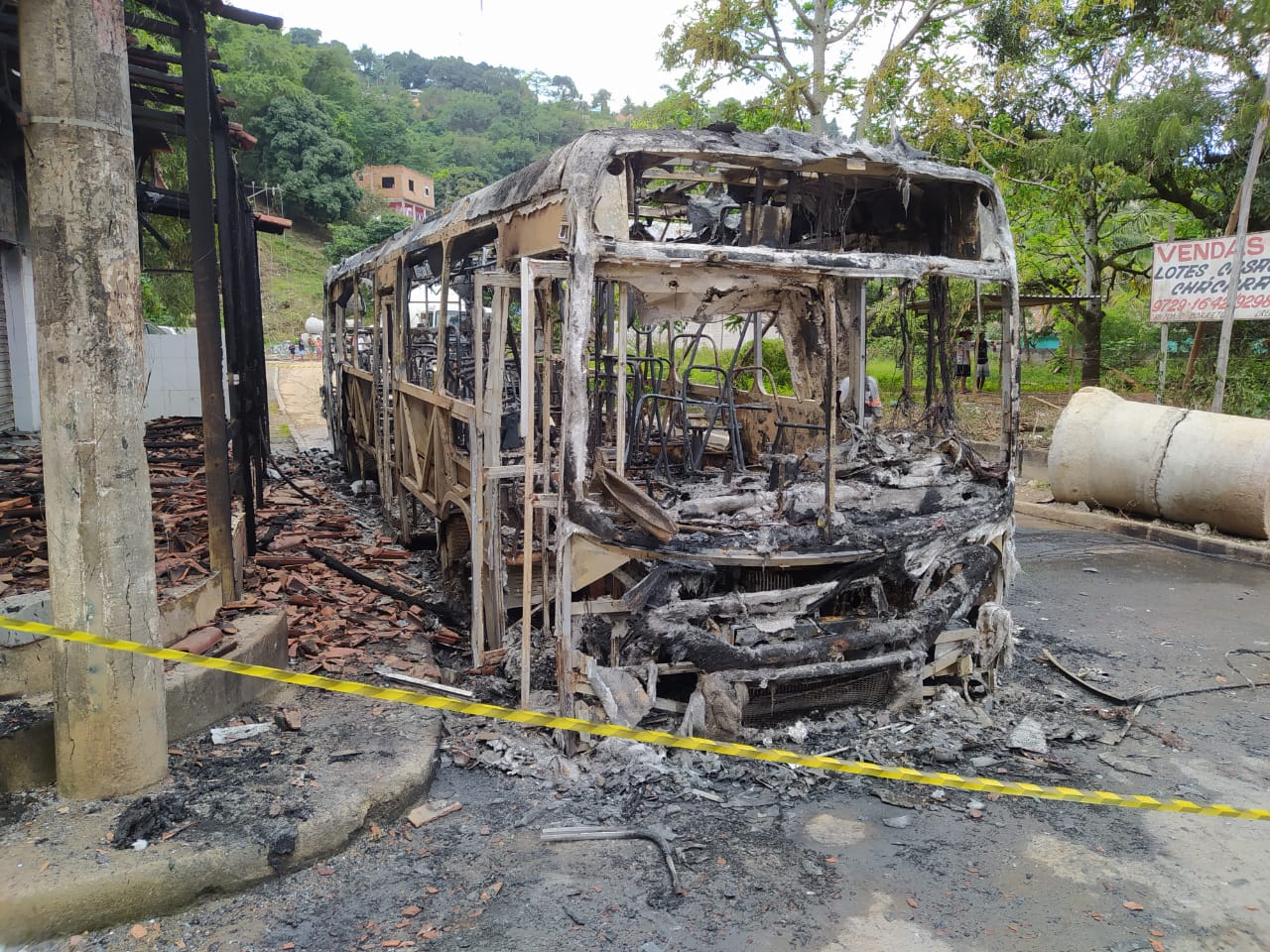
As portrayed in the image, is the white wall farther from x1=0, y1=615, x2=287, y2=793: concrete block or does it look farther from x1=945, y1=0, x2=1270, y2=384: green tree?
x1=945, y1=0, x2=1270, y2=384: green tree

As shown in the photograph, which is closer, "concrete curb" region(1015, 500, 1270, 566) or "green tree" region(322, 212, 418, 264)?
"concrete curb" region(1015, 500, 1270, 566)

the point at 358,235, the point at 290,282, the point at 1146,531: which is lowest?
the point at 1146,531

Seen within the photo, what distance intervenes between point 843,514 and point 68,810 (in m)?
4.00

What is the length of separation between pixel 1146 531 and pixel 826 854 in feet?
27.1

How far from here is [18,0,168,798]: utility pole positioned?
3.18 m

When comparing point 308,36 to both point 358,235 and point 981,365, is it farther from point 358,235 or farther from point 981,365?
point 981,365

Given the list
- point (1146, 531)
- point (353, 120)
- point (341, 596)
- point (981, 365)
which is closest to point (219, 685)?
point (341, 596)

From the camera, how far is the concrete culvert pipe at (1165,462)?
929 centimetres

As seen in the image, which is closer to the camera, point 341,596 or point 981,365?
point 341,596

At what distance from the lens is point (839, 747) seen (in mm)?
4605

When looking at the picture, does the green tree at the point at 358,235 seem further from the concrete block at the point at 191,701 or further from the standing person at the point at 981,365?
the concrete block at the point at 191,701

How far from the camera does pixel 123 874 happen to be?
123 inches

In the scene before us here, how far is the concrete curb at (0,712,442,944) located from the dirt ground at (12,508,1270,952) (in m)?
0.06

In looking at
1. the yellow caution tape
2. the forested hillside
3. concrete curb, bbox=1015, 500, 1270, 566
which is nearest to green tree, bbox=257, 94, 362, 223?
the forested hillside
